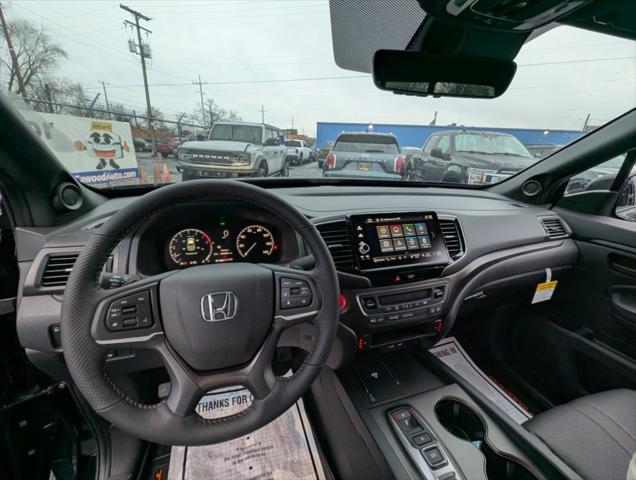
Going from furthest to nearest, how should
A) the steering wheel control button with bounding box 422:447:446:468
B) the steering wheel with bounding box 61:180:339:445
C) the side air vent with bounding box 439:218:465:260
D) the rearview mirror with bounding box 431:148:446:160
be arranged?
1. the rearview mirror with bounding box 431:148:446:160
2. the side air vent with bounding box 439:218:465:260
3. the steering wheel control button with bounding box 422:447:446:468
4. the steering wheel with bounding box 61:180:339:445

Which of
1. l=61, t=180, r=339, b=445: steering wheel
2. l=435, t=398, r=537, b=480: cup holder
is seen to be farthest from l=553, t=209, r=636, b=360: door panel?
l=61, t=180, r=339, b=445: steering wheel

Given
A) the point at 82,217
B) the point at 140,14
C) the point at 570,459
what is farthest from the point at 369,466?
the point at 140,14

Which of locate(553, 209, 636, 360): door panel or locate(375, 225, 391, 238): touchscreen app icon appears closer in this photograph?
locate(375, 225, 391, 238): touchscreen app icon

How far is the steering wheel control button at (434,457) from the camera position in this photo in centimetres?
130

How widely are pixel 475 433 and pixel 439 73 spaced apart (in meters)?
1.83

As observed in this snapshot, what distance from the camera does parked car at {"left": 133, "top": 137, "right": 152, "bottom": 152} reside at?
1.78 meters

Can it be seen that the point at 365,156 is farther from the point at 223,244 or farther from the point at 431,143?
the point at 223,244

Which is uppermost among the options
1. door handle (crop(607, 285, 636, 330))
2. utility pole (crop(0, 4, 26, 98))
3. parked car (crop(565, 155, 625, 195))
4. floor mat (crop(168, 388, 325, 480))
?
utility pole (crop(0, 4, 26, 98))

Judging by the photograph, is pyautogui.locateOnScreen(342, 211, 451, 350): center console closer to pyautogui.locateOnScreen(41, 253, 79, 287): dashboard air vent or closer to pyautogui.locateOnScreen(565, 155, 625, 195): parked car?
pyautogui.locateOnScreen(41, 253, 79, 287): dashboard air vent

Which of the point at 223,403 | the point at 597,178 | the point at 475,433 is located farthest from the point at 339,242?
the point at 597,178

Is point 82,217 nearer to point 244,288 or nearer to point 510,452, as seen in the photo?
point 244,288

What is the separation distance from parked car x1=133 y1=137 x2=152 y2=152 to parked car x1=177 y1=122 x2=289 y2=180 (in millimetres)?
190

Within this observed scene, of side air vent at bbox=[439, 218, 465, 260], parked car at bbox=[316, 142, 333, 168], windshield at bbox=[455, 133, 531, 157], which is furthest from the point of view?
parked car at bbox=[316, 142, 333, 168]

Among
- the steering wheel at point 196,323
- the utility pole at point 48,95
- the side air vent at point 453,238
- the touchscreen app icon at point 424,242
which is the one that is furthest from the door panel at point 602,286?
the utility pole at point 48,95
